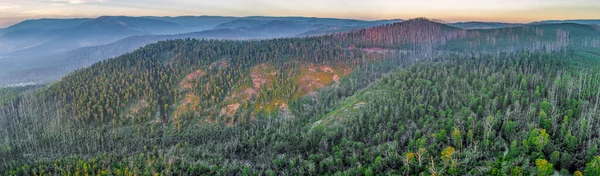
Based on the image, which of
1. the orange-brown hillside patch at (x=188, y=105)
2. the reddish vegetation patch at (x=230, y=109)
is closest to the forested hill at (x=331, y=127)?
the reddish vegetation patch at (x=230, y=109)

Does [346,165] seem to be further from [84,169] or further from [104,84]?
[104,84]

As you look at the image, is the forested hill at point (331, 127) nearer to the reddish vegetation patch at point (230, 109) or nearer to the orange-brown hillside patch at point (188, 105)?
the reddish vegetation patch at point (230, 109)

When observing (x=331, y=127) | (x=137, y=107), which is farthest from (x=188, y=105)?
(x=331, y=127)

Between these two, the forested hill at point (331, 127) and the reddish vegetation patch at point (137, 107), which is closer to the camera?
the forested hill at point (331, 127)

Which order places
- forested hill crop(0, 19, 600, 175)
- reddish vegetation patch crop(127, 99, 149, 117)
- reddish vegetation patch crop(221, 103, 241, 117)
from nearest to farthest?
forested hill crop(0, 19, 600, 175) → reddish vegetation patch crop(127, 99, 149, 117) → reddish vegetation patch crop(221, 103, 241, 117)

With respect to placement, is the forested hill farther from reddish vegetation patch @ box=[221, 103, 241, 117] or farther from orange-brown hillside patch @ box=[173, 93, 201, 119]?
orange-brown hillside patch @ box=[173, 93, 201, 119]

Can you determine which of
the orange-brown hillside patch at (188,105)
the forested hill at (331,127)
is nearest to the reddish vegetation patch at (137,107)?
the forested hill at (331,127)

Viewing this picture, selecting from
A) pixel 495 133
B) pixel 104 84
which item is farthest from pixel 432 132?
pixel 104 84

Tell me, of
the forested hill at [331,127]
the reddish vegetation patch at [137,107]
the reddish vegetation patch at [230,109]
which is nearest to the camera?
the forested hill at [331,127]

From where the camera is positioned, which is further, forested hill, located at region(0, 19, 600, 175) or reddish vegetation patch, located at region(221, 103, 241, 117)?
reddish vegetation patch, located at region(221, 103, 241, 117)

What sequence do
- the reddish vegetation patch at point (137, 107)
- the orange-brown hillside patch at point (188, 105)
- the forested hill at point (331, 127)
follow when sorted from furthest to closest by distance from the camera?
1. the orange-brown hillside patch at point (188, 105)
2. the reddish vegetation patch at point (137, 107)
3. the forested hill at point (331, 127)

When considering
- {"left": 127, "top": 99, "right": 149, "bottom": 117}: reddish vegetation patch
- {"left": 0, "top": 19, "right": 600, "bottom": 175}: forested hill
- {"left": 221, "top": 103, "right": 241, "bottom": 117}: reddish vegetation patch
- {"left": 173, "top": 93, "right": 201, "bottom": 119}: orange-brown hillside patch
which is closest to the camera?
{"left": 0, "top": 19, "right": 600, "bottom": 175}: forested hill

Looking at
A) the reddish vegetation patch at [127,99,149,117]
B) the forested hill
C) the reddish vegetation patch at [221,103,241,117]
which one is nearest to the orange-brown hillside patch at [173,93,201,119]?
the forested hill
